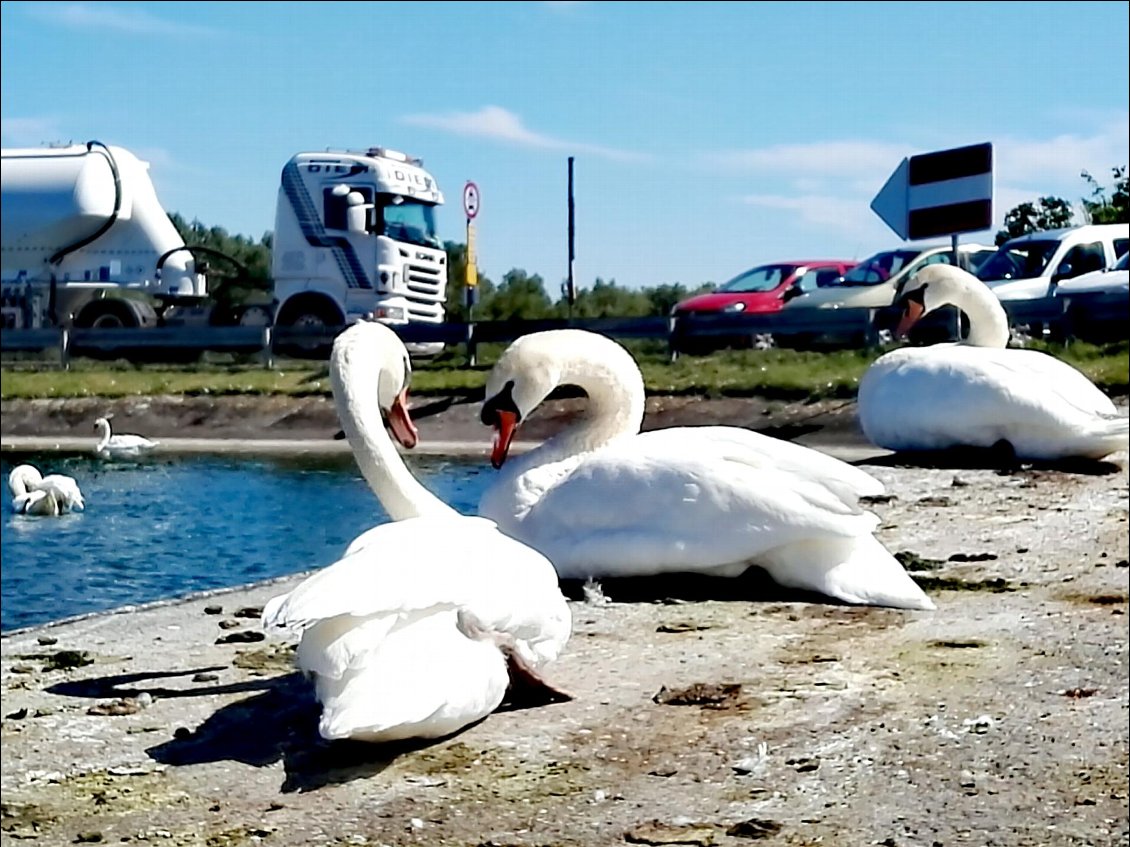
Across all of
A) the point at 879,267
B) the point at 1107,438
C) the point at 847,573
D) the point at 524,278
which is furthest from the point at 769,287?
the point at 524,278

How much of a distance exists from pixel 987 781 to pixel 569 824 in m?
0.93

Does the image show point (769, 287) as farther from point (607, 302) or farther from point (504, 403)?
point (607, 302)

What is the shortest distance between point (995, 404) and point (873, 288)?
20.5 feet

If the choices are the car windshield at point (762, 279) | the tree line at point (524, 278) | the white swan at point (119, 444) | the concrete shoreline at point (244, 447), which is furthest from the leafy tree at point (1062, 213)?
the car windshield at point (762, 279)

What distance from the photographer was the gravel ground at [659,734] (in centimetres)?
397

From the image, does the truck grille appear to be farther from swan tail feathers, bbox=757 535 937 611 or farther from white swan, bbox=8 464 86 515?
white swan, bbox=8 464 86 515

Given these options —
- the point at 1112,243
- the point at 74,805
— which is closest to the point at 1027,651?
the point at 1112,243

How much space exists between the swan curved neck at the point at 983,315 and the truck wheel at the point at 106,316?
269 inches

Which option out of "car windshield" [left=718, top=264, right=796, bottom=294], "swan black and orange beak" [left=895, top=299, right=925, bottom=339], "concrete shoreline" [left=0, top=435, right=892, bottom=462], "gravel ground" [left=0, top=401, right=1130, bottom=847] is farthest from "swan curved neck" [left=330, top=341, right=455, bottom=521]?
"car windshield" [left=718, top=264, right=796, bottom=294]

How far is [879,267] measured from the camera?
18.1 m

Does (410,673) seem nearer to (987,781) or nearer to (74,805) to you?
(74,805)

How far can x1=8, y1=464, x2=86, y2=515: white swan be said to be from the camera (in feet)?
33.2

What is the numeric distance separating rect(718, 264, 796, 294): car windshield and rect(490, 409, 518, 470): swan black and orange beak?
14.9 meters

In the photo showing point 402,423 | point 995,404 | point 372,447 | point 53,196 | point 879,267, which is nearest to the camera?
point 53,196
